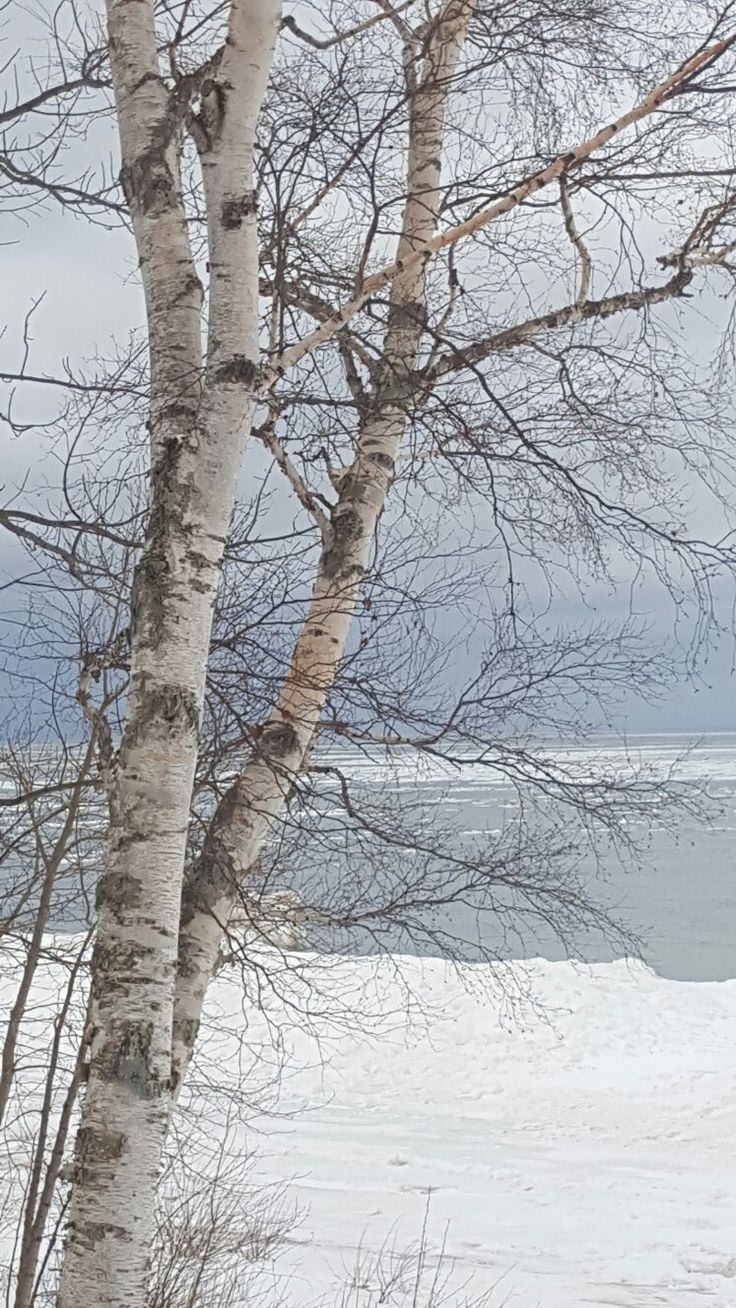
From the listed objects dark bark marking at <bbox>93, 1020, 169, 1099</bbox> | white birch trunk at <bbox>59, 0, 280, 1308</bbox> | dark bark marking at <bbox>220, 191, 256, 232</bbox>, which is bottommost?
dark bark marking at <bbox>93, 1020, 169, 1099</bbox>

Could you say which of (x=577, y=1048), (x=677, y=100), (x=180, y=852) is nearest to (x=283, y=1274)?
(x=180, y=852)

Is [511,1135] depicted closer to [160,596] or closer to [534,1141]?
[534,1141]

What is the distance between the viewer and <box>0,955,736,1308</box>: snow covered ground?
732 centimetres

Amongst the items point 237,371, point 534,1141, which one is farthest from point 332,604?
point 534,1141

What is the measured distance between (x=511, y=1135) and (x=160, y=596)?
396 inches

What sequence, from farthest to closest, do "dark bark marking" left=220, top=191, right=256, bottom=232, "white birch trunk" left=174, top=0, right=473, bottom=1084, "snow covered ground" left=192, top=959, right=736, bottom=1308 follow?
1. "snow covered ground" left=192, top=959, right=736, bottom=1308
2. "white birch trunk" left=174, top=0, right=473, bottom=1084
3. "dark bark marking" left=220, top=191, right=256, bottom=232

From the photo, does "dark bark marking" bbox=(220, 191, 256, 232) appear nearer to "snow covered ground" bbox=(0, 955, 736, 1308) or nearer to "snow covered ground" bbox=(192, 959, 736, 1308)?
"snow covered ground" bbox=(0, 955, 736, 1308)

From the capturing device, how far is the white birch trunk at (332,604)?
12.0ft

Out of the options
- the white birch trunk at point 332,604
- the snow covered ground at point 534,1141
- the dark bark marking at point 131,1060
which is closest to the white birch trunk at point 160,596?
the dark bark marking at point 131,1060

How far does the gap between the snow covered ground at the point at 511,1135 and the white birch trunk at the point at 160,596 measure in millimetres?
2214

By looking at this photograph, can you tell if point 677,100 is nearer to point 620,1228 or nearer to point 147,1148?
point 147,1148

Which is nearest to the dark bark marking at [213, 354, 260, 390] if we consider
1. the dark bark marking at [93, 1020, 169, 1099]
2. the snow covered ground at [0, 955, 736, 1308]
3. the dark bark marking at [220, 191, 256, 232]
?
the dark bark marking at [220, 191, 256, 232]

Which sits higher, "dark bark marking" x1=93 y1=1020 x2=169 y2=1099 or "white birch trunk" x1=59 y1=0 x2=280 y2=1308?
"white birch trunk" x1=59 y1=0 x2=280 y2=1308

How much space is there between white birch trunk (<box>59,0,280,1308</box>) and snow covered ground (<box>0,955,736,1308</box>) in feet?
7.26
